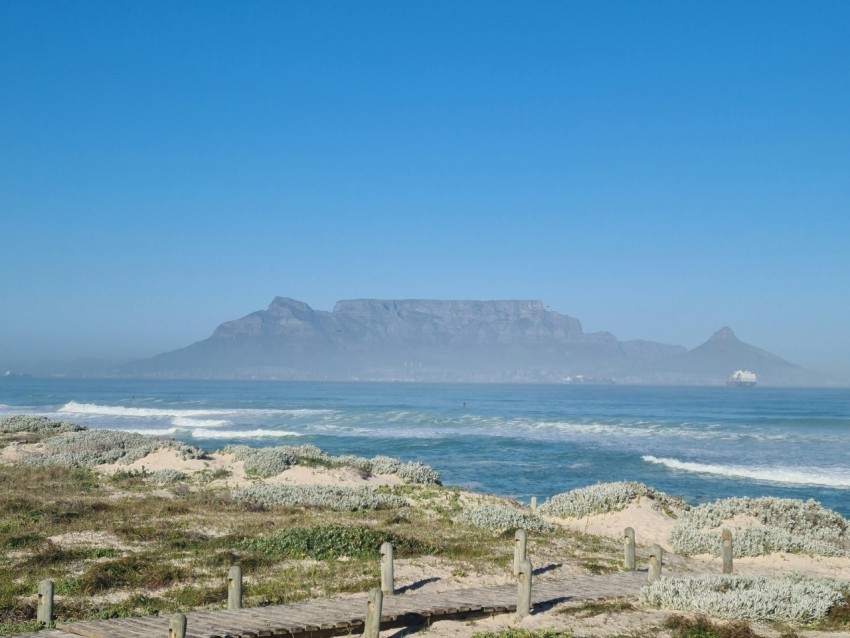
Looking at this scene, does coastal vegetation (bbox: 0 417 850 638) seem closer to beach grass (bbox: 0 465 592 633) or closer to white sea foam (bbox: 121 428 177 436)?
beach grass (bbox: 0 465 592 633)

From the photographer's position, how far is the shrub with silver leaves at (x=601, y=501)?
27.6 m

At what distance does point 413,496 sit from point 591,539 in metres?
8.99

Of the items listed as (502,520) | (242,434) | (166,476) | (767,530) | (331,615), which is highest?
(331,615)

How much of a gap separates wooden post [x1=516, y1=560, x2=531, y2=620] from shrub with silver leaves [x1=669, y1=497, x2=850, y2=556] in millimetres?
10456

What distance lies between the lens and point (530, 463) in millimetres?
50031

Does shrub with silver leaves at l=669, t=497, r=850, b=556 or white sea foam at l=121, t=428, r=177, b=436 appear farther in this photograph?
white sea foam at l=121, t=428, r=177, b=436

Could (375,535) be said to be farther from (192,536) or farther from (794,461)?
(794,461)

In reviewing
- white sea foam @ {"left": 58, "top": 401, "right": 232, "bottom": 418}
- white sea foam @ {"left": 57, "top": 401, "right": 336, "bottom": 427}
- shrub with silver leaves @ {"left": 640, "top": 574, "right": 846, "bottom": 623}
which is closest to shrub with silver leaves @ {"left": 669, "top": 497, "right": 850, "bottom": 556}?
shrub with silver leaves @ {"left": 640, "top": 574, "right": 846, "bottom": 623}

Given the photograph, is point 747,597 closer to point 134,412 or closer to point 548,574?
point 548,574

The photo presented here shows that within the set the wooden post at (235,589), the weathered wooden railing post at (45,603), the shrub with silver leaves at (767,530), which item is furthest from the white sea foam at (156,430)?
the weathered wooden railing post at (45,603)

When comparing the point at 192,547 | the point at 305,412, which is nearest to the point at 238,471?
the point at 192,547

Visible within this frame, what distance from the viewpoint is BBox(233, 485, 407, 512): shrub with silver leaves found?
87.0ft

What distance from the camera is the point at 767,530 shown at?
22609mm

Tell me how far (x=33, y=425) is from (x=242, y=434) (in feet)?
75.3
